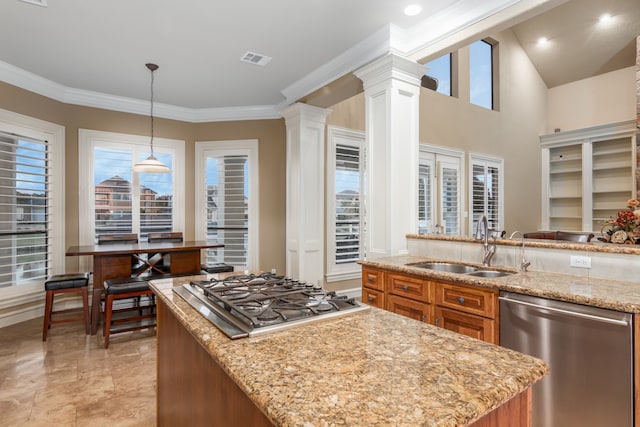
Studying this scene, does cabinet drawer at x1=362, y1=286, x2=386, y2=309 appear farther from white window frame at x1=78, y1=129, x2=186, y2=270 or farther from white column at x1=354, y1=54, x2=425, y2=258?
white window frame at x1=78, y1=129, x2=186, y2=270

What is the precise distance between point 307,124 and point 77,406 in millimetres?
3608

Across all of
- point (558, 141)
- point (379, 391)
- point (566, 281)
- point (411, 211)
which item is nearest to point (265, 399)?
point (379, 391)

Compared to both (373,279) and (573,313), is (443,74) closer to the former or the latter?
(373,279)

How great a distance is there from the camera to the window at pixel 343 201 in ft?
16.0

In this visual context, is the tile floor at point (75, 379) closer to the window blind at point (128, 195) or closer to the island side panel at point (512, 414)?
the window blind at point (128, 195)

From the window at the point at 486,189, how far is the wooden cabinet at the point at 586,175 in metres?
1.23

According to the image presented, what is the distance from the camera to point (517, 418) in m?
0.86

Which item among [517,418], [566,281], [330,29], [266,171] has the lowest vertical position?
[517,418]

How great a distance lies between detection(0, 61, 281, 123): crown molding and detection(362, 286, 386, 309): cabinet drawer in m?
3.39

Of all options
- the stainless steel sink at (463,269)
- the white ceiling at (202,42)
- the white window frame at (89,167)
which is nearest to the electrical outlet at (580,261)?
the stainless steel sink at (463,269)

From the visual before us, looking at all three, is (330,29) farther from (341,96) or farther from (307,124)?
(307,124)

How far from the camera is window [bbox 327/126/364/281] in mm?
4883

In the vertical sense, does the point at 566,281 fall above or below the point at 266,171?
below

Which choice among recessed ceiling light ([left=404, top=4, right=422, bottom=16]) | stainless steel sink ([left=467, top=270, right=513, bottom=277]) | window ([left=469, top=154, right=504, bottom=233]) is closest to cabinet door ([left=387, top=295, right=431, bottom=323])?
stainless steel sink ([left=467, top=270, right=513, bottom=277])
